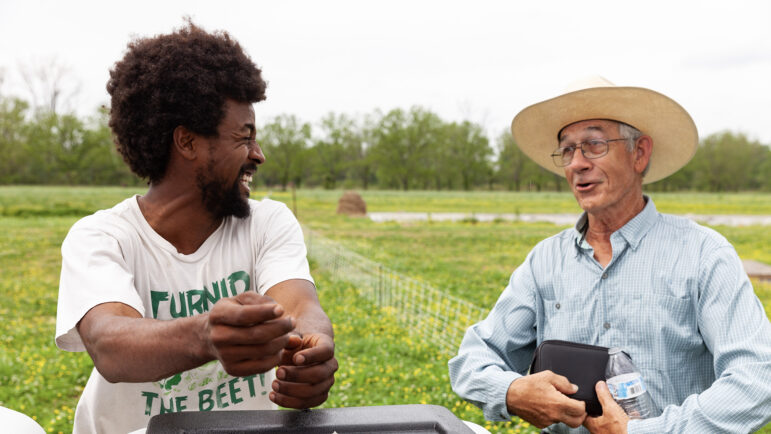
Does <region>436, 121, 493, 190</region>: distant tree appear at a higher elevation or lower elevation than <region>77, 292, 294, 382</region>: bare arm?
higher

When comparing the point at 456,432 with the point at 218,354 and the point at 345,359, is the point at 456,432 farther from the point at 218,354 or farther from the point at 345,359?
the point at 345,359

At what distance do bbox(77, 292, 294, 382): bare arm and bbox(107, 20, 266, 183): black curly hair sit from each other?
1.93 feet

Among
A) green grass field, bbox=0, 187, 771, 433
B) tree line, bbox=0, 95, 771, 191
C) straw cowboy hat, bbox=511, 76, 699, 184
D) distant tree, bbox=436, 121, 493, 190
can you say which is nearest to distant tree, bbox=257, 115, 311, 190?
tree line, bbox=0, 95, 771, 191

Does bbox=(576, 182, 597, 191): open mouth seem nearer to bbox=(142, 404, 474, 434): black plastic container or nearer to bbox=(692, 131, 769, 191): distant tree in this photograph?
bbox=(142, 404, 474, 434): black plastic container

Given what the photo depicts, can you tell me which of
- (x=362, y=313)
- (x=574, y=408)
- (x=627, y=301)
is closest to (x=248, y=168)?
(x=574, y=408)

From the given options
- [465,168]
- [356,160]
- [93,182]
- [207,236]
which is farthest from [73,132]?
[207,236]

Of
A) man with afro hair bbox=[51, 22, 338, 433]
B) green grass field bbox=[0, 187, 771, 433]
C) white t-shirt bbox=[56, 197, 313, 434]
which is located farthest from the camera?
green grass field bbox=[0, 187, 771, 433]

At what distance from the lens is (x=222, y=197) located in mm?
1891

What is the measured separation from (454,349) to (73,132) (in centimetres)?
5784

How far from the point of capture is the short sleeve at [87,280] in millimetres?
1527

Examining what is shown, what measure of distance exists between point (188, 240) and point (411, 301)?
6873mm

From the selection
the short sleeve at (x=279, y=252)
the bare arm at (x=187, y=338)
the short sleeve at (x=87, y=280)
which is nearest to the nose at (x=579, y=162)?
the short sleeve at (x=279, y=252)

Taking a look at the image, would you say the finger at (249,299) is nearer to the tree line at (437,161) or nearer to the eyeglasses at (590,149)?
the eyeglasses at (590,149)

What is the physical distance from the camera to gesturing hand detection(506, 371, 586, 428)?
6.38 ft
